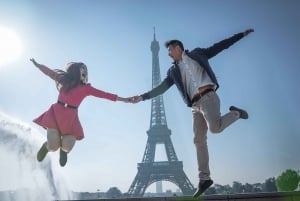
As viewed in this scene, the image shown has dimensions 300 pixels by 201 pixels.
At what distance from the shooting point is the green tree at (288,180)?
51241 mm

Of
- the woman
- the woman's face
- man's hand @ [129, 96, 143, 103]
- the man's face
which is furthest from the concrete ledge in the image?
the woman's face

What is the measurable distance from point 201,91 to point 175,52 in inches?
34.7

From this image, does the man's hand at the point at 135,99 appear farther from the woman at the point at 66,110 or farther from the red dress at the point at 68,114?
the red dress at the point at 68,114

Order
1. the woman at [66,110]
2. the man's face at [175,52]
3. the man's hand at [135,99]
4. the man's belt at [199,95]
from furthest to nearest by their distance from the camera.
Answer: the man's hand at [135,99]
the woman at [66,110]
the man's face at [175,52]
the man's belt at [199,95]

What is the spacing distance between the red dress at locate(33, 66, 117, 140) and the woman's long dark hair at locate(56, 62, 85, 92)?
0.33ft

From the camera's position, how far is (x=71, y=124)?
6.05m

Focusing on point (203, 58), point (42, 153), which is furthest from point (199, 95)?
point (42, 153)

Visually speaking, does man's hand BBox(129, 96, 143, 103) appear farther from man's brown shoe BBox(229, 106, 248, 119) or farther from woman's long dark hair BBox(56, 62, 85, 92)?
man's brown shoe BBox(229, 106, 248, 119)

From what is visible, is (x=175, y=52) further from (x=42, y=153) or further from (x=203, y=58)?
(x=42, y=153)

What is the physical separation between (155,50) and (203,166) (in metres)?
66.8

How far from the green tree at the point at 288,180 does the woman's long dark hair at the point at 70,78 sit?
51436mm

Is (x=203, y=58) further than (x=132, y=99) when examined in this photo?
No

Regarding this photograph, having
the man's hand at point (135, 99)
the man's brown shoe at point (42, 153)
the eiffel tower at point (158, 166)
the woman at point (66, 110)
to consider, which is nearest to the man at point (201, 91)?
the man's hand at point (135, 99)

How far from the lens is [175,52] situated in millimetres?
5781
